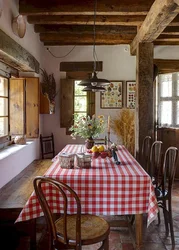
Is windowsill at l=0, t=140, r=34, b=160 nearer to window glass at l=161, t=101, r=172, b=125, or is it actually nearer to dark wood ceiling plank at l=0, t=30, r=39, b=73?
dark wood ceiling plank at l=0, t=30, r=39, b=73

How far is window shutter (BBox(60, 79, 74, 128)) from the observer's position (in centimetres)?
557

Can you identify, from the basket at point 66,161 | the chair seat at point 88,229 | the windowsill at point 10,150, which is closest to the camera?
the chair seat at point 88,229

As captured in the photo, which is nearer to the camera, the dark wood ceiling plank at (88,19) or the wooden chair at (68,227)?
the wooden chair at (68,227)

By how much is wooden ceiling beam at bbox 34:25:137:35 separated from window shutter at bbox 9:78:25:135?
132 cm

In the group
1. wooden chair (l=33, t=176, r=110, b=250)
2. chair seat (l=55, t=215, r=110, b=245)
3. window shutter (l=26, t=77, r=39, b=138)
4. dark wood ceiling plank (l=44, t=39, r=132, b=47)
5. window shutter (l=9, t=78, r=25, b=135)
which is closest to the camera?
wooden chair (l=33, t=176, r=110, b=250)

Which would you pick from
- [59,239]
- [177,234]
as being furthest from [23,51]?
[177,234]

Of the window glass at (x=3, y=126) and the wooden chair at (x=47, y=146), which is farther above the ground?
the window glass at (x=3, y=126)

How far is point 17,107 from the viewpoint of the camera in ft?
13.3

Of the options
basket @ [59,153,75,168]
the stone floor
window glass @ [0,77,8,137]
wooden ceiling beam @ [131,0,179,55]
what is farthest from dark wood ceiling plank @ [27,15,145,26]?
the stone floor

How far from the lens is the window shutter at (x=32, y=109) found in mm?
4488

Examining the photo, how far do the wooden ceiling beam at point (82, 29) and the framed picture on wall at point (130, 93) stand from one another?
3.62ft

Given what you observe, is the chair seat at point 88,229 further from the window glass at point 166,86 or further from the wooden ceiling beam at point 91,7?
the window glass at point 166,86

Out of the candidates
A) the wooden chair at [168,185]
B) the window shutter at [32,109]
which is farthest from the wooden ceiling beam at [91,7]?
the wooden chair at [168,185]

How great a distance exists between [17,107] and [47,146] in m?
1.58
